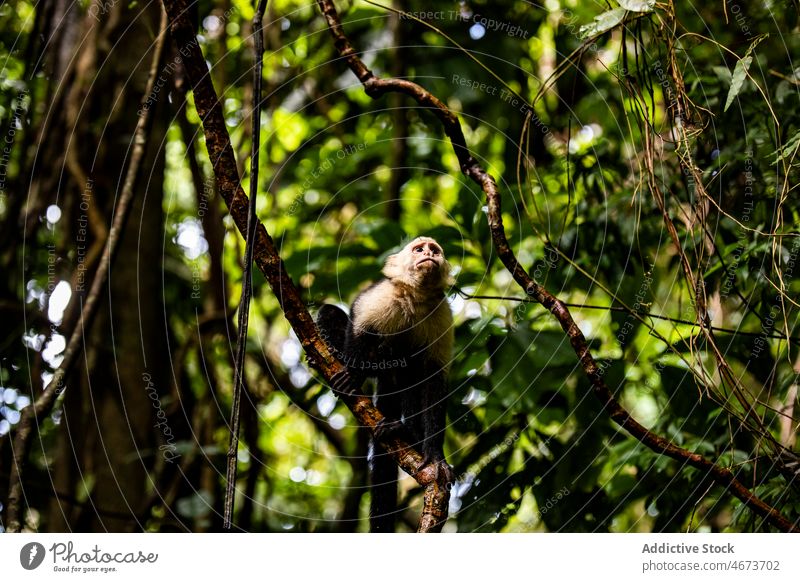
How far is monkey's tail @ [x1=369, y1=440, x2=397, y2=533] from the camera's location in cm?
404

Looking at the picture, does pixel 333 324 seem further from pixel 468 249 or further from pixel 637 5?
pixel 637 5

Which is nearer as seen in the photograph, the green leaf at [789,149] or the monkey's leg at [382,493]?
the green leaf at [789,149]

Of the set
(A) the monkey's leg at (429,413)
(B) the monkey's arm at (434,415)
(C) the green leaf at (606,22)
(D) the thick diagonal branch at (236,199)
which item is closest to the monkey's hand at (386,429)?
(D) the thick diagonal branch at (236,199)

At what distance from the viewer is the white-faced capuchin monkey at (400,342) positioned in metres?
4.04

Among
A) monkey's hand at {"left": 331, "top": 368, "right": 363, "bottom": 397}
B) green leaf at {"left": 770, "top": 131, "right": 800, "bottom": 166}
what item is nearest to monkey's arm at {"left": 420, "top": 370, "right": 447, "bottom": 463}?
monkey's hand at {"left": 331, "top": 368, "right": 363, "bottom": 397}

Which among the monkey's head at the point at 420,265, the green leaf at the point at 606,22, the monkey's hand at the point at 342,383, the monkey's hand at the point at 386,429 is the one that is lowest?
the monkey's hand at the point at 386,429

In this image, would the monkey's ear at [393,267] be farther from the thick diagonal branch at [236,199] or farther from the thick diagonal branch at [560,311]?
the thick diagonal branch at [236,199]

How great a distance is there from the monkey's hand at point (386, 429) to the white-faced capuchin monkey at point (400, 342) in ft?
2.11

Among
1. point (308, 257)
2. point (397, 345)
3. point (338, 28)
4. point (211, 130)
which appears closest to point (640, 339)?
point (397, 345)

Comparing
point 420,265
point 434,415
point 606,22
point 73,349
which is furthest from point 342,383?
point 606,22

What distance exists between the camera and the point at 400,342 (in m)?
4.29

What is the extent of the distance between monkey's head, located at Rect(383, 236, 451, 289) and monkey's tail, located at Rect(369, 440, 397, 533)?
0.91m

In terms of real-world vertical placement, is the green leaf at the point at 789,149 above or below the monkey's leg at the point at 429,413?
above
